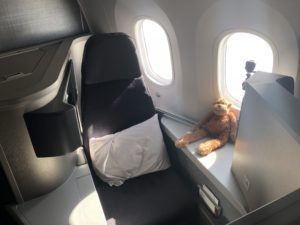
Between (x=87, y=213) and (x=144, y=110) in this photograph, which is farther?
(x=144, y=110)

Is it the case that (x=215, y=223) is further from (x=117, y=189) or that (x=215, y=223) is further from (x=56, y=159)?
(x=56, y=159)

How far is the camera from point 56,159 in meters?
1.47

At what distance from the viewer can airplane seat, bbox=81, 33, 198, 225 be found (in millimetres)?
1729

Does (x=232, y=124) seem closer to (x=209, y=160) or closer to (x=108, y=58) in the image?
(x=209, y=160)

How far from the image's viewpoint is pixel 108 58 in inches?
73.2

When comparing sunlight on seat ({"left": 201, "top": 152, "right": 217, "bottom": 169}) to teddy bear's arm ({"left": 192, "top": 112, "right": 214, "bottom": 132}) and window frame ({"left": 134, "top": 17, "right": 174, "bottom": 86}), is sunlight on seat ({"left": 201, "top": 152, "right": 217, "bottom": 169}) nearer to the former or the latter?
teddy bear's arm ({"left": 192, "top": 112, "right": 214, "bottom": 132})

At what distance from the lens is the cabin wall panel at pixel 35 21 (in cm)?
213

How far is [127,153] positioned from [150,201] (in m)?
0.34

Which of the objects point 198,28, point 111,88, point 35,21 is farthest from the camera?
point 35,21

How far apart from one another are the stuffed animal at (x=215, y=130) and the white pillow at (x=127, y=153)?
195mm

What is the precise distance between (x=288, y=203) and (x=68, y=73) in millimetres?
1580

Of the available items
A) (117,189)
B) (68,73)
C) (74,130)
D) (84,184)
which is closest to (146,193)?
(117,189)

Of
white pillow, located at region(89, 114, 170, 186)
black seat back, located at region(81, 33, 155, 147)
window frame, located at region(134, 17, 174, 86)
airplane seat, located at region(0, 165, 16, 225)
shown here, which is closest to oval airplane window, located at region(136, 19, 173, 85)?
window frame, located at region(134, 17, 174, 86)

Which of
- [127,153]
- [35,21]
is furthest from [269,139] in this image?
[35,21]
